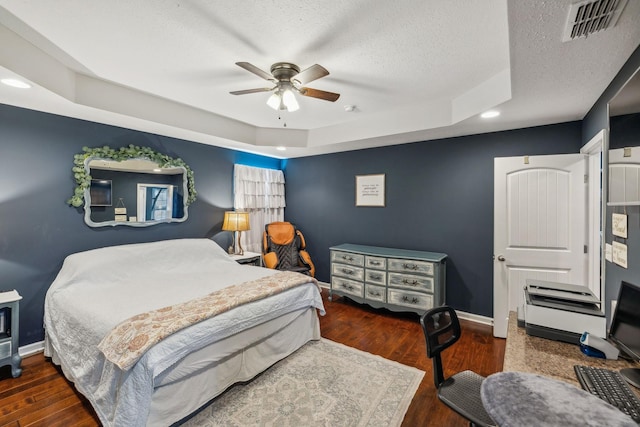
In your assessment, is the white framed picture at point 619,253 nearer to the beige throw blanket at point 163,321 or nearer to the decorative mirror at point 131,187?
the beige throw blanket at point 163,321

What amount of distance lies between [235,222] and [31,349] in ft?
8.00

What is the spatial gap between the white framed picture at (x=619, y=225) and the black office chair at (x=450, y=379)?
1.14 meters

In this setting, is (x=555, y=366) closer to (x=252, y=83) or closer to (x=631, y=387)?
(x=631, y=387)

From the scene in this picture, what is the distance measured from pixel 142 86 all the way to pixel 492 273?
4.40 m

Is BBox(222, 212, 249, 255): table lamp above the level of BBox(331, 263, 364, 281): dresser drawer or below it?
above

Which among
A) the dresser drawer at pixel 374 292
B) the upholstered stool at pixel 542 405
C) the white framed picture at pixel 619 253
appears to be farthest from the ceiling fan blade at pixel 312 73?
the dresser drawer at pixel 374 292

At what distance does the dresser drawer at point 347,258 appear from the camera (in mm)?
4000

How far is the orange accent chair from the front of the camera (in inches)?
178

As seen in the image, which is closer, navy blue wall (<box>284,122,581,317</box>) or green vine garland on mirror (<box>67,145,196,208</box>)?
green vine garland on mirror (<box>67,145,196,208</box>)

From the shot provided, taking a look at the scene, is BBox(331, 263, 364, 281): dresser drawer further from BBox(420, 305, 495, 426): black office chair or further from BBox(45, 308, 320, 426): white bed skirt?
BBox(420, 305, 495, 426): black office chair

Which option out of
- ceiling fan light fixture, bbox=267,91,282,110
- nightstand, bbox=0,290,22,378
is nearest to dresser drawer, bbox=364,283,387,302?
ceiling fan light fixture, bbox=267,91,282,110

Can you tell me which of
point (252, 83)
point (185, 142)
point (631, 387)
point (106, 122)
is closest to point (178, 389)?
point (631, 387)

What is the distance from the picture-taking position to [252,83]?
271cm

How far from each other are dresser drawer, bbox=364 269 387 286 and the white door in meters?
1.27
